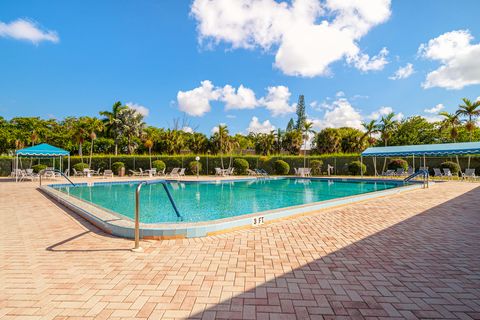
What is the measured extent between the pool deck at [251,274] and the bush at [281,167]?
17438mm

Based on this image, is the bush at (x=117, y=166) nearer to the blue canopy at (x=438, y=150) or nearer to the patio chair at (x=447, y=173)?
the blue canopy at (x=438, y=150)

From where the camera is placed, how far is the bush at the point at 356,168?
21305 millimetres

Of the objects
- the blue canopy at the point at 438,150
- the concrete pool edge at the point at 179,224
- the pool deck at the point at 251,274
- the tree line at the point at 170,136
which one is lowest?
the pool deck at the point at 251,274

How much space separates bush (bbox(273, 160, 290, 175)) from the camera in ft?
74.4

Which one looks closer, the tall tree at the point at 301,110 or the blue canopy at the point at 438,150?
the blue canopy at the point at 438,150

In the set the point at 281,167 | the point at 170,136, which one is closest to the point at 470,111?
the point at 281,167

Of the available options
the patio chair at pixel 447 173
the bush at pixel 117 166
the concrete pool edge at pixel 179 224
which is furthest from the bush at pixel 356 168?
the bush at pixel 117 166

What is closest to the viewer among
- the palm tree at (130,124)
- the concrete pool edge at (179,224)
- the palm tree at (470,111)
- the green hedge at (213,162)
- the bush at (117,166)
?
the concrete pool edge at (179,224)

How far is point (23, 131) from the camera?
121 ft

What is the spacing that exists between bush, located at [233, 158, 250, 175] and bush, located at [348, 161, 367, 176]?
895 cm

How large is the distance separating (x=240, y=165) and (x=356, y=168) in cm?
990

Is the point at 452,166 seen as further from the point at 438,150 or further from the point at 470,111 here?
the point at 470,111

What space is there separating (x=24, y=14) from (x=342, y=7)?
12682 mm

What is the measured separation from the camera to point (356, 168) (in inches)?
846
